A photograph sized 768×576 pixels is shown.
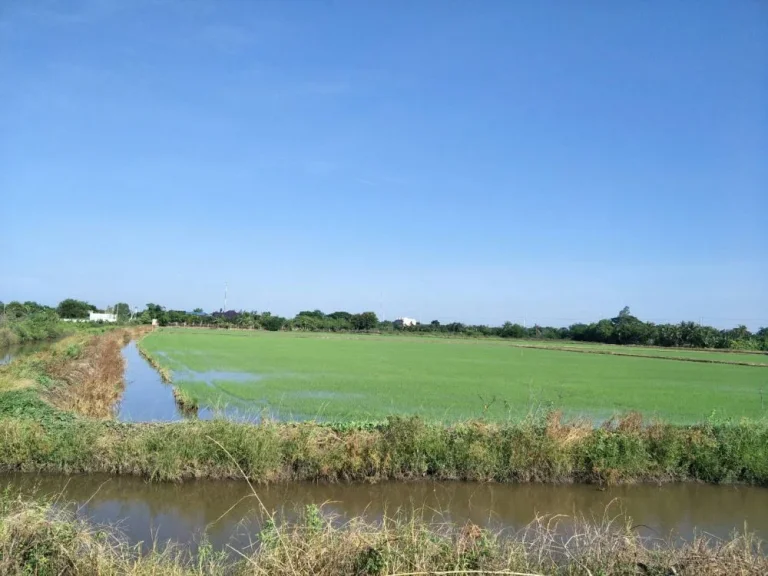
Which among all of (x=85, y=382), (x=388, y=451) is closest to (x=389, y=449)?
(x=388, y=451)

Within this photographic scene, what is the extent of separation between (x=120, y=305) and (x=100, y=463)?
103 m

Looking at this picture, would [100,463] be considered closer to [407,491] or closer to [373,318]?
[407,491]

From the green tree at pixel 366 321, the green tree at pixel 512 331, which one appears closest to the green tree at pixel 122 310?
the green tree at pixel 366 321

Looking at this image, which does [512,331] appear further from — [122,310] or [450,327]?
[122,310]

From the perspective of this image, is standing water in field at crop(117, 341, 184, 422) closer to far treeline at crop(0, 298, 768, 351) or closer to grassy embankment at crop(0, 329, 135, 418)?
grassy embankment at crop(0, 329, 135, 418)

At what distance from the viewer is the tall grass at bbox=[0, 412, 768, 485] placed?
8.59 metres

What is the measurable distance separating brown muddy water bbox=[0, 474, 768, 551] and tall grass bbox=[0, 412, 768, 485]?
0.24 metres

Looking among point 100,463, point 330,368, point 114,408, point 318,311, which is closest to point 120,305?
point 318,311

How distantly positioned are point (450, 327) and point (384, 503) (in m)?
95.1

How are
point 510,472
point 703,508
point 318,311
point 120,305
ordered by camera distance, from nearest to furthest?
point 703,508 → point 510,472 → point 120,305 → point 318,311

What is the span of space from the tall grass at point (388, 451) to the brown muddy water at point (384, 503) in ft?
0.79

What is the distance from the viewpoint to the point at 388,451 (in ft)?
29.8

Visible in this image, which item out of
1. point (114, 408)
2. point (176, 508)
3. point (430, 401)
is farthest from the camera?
point (430, 401)

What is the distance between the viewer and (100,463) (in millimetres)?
8695
